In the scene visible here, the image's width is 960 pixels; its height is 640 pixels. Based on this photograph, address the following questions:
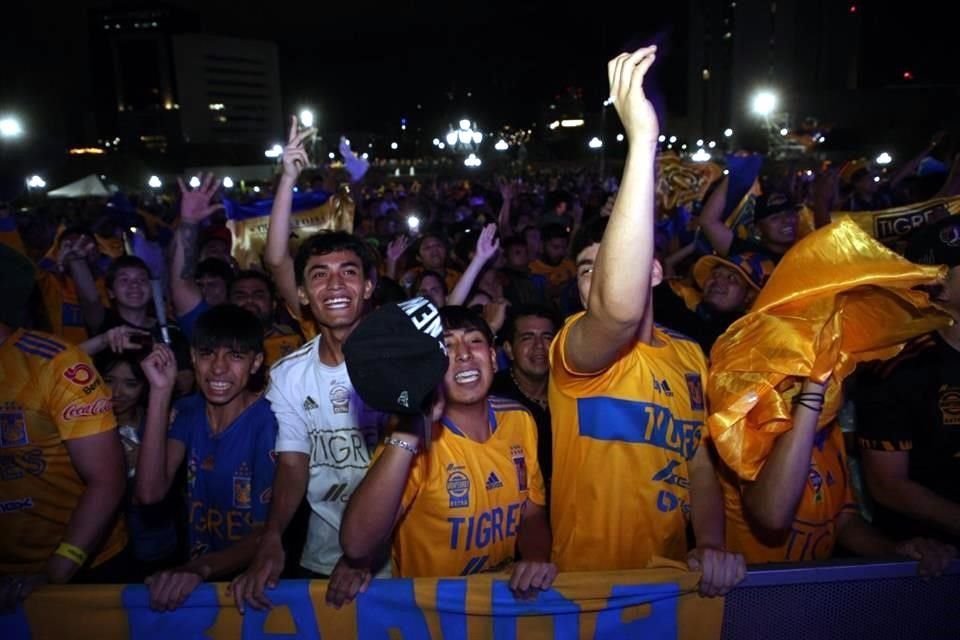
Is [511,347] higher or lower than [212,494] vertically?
higher

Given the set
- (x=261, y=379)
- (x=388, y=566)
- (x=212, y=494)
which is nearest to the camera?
(x=388, y=566)

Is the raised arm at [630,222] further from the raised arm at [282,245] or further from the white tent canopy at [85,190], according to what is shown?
the white tent canopy at [85,190]

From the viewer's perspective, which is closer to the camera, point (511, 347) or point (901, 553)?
point (901, 553)

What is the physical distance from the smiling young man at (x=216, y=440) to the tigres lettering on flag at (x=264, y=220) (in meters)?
3.14

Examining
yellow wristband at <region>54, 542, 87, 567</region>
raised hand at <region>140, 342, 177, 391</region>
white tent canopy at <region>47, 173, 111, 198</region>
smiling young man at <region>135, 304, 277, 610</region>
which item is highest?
white tent canopy at <region>47, 173, 111, 198</region>

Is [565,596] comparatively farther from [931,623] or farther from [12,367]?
[12,367]

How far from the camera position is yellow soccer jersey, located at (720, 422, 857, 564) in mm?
2727

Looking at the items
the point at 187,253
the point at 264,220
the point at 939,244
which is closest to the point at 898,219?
the point at 939,244

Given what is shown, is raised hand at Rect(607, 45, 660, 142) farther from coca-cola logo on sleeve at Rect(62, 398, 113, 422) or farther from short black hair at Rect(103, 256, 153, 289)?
short black hair at Rect(103, 256, 153, 289)

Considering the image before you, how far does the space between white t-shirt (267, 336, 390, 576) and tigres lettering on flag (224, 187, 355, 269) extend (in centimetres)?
357

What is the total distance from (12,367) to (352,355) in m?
1.68

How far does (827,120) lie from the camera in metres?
43.0

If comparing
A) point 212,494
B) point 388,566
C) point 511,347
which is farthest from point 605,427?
point 212,494

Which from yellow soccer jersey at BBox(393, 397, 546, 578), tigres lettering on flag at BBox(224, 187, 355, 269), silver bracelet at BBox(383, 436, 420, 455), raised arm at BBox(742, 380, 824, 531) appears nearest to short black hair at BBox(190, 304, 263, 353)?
yellow soccer jersey at BBox(393, 397, 546, 578)
